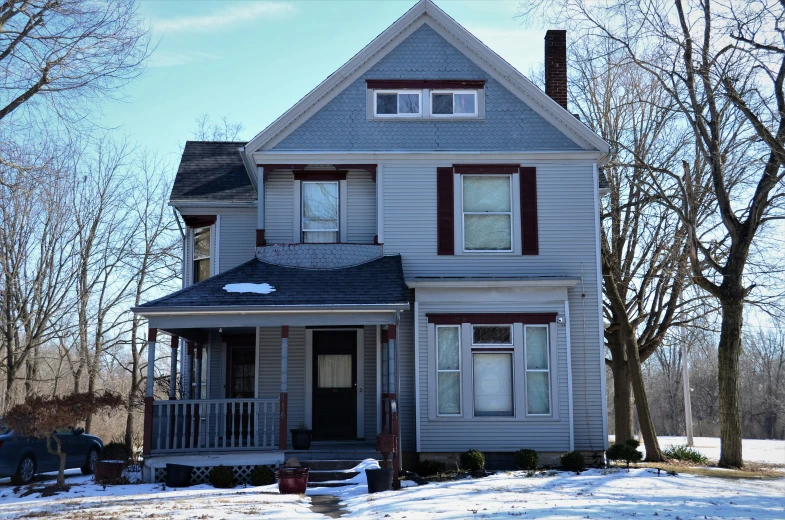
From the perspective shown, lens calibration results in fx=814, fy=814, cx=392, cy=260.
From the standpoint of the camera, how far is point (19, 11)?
13.8 metres

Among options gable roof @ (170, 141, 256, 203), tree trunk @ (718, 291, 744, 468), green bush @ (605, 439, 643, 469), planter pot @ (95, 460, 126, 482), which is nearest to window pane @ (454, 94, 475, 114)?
gable roof @ (170, 141, 256, 203)

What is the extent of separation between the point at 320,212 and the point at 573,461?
24.7 ft

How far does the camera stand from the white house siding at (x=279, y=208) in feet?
59.4

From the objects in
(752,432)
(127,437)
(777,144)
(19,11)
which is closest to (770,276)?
(777,144)

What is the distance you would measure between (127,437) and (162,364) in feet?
52.1

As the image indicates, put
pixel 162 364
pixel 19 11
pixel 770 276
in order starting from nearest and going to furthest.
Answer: pixel 19 11, pixel 770 276, pixel 162 364

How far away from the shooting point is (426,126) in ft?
60.1

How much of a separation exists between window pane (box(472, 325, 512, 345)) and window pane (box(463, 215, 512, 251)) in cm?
178

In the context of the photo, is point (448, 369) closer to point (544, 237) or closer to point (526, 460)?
point (526, 460)

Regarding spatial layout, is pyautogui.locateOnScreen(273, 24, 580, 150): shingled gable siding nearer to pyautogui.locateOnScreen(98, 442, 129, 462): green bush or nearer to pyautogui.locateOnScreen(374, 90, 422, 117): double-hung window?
pyautogui.locateOnScreen(374, 90, 422, 117): double-hung window

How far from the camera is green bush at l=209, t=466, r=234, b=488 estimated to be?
47.0 ft

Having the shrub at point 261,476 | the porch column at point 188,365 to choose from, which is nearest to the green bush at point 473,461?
the shrub at point 261,476

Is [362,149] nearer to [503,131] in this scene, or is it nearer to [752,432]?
[503,131]


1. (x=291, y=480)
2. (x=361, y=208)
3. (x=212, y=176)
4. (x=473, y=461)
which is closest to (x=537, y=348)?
(x=473, y=461)
